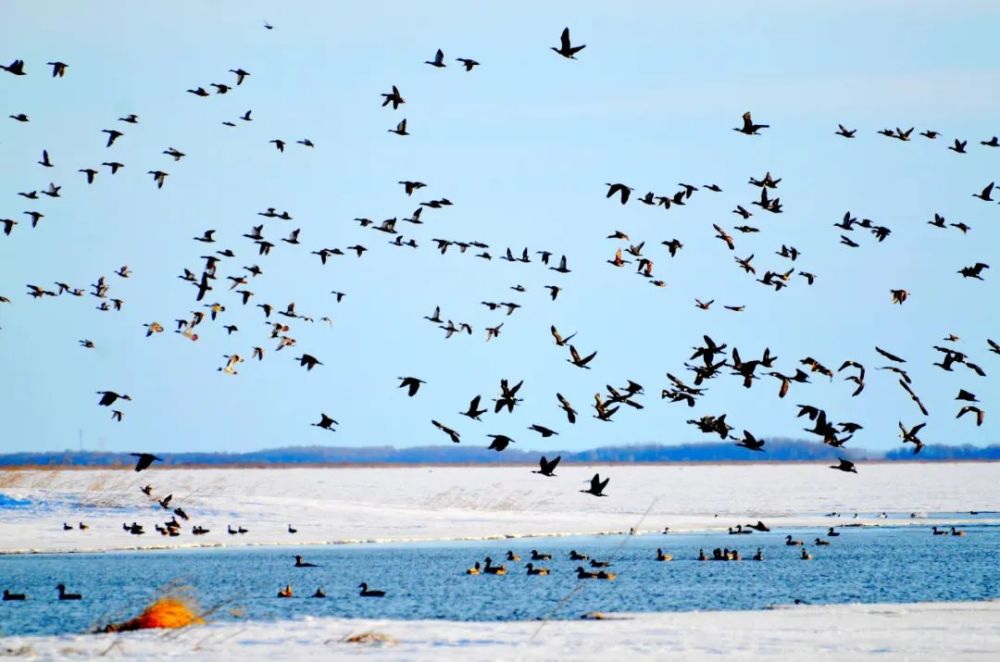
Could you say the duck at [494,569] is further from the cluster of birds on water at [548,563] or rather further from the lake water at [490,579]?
the lake water at [490,579]

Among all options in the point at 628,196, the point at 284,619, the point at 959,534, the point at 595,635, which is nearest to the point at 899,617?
the point at 595,635

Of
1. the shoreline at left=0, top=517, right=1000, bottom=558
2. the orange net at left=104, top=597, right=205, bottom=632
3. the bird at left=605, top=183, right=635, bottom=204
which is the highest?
the bird at left=605, top=183, right=635, bottom=204

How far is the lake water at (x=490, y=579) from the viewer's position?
3425 cm

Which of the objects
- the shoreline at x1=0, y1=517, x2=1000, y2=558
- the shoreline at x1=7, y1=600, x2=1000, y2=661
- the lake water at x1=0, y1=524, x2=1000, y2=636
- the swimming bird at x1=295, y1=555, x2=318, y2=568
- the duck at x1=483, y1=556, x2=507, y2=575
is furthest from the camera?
the shoreline at x1=0, y1=517, x2=1000, y2=558

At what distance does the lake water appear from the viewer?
34250 millimetres

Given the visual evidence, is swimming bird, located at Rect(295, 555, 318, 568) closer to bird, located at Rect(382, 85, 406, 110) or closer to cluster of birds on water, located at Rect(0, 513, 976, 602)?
cluster of birds on water, located at Rect(0, 513, 976, 602)

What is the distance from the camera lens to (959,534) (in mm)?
56312

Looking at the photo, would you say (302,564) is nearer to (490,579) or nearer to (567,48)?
(490,579)

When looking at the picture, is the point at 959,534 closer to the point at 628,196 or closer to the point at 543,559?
the point at 543,559

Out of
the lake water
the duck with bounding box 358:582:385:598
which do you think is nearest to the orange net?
the lake water

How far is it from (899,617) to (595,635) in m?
6.49

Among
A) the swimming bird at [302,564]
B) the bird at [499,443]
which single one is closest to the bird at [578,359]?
the bird at [499,443]

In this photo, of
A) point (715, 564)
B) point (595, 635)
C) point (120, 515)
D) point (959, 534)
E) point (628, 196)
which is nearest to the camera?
point (595, 635)

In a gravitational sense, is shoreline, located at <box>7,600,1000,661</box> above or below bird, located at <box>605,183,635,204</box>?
below
